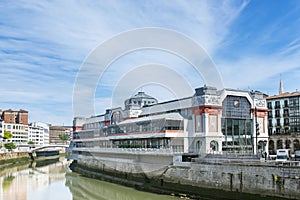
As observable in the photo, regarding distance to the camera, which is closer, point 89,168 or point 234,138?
point 234,138

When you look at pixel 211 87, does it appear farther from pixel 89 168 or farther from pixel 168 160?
pixel 89 168

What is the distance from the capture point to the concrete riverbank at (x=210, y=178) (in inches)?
1067

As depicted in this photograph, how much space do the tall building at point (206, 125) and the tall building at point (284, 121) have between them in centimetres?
1636

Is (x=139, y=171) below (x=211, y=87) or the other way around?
below

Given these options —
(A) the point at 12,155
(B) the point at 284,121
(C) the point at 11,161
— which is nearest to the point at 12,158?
(A) the point at 12,155

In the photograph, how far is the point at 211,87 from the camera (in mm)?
46781

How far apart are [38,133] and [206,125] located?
438 feet

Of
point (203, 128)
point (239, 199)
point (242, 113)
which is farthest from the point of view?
point (242, 113)

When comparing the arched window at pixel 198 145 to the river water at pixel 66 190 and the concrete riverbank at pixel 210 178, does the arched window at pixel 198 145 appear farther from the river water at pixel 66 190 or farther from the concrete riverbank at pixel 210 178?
the river water at pixel 66 190

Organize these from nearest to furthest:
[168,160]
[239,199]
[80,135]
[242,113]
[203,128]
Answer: [239,199] < [168,160] < [203,128] < [242,113] < [80,135]

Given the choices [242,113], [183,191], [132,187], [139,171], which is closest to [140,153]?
[139,171]

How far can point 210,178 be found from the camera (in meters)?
33.8

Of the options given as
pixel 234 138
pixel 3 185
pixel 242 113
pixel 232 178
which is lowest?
pixel 3 185

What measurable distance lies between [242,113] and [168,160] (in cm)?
1504
